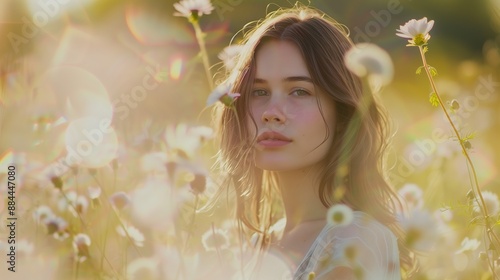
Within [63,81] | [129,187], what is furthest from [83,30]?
[129,187]

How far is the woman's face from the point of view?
1891mm

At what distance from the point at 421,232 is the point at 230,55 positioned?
117 cm

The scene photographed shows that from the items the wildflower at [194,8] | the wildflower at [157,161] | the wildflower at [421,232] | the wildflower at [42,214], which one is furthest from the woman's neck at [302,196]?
the wildflower at [421,232]

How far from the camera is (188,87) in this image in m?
4.07

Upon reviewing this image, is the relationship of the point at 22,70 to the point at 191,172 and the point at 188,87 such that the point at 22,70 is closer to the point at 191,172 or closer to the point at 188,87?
the point at 188,87

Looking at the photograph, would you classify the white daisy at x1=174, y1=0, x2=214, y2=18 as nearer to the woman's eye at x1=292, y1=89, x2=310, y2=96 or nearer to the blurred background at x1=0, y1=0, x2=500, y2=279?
the blurred background at x1=0, y1=0, x2=500, y2=279

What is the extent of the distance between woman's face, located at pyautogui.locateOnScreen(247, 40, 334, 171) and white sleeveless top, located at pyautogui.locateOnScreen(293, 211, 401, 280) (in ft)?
0.58

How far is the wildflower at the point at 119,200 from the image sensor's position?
202cm

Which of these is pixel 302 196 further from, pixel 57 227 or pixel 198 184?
pixel 57 227

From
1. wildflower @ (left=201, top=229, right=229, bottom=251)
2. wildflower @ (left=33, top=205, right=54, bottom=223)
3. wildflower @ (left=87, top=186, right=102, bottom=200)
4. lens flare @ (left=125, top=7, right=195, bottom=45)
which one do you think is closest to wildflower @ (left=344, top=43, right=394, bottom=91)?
wildflower @ (left=201, top=229, right=229, bottom=251)

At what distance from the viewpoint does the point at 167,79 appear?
383cm

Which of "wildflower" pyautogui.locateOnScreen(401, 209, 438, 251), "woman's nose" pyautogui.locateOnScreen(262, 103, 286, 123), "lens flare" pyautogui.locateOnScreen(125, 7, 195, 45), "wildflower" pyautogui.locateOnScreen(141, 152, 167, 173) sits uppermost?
A: "lens flare" pyautogui.locateOnScreen(125, 7, 195, 45)

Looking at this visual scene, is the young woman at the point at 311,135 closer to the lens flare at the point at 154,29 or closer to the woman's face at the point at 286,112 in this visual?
the woman's face at the point at 286,112

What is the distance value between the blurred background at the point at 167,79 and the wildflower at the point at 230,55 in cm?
10
